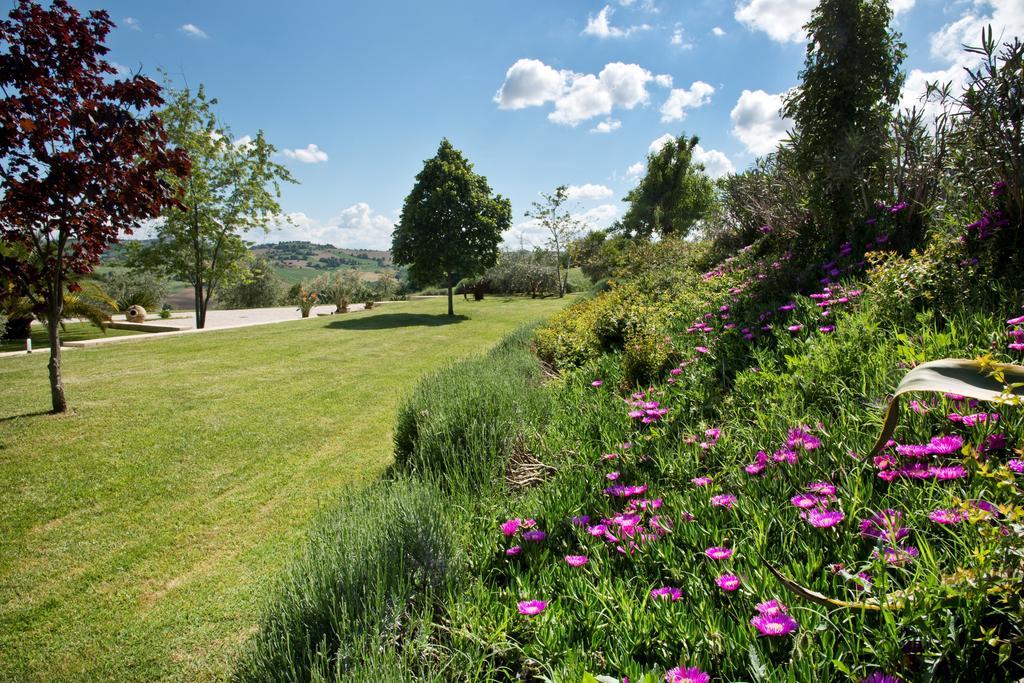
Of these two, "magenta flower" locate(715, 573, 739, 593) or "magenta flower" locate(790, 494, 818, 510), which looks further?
"magenta flower" locate(790, 494, 818, 510)

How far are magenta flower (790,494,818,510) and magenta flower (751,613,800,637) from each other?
0.51 metres

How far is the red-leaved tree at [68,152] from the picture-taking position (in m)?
4.71

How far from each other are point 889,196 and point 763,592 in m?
5.98

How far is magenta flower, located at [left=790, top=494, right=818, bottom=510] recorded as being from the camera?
1.71 meters

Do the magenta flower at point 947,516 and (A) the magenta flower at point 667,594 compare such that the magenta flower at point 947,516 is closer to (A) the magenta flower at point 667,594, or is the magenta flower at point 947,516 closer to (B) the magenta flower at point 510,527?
(A) the magenta flower at point 667,594

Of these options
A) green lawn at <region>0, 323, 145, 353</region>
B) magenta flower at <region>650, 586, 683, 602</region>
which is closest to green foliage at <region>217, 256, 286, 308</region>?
green lawn at <region>0, 323, 145, 353</region>

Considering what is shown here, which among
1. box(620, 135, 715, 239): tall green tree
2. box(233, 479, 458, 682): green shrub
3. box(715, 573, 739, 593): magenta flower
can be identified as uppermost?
box(620, 135, 715, 239): tall green tree

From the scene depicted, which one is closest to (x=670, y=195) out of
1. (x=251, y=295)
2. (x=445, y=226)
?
(x=445, y=226)

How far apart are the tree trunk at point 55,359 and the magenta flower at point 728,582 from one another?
7153 mm

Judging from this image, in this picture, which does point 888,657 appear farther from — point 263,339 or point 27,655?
point 263,339

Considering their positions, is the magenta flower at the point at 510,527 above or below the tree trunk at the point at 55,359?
below

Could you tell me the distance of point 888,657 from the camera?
1.17m

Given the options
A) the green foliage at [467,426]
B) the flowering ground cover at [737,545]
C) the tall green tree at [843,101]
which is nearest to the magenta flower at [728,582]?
the flowering ground cover at [737,545]

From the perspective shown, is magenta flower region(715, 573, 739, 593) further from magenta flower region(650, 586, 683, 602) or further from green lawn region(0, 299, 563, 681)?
green lawn region(0, 299, 563, 681)
